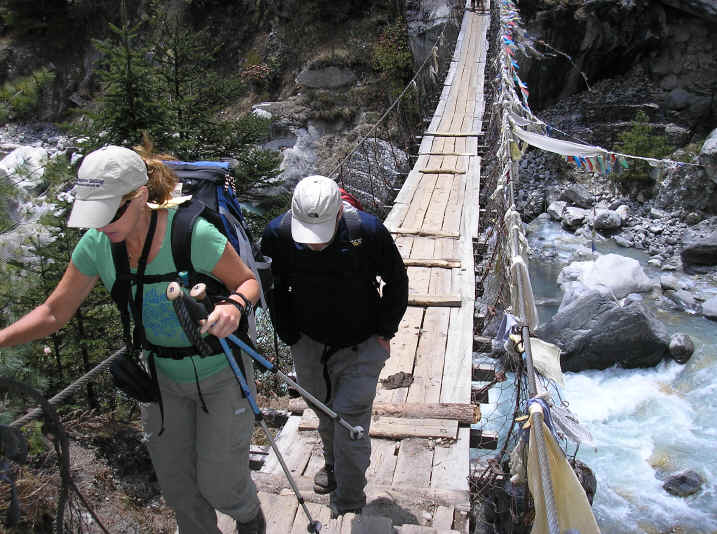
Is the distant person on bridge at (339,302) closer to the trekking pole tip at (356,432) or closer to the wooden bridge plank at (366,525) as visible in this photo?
the trekking pole tip at (356,432)

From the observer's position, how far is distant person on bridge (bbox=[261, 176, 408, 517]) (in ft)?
7.03

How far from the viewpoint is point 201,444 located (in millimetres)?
1900

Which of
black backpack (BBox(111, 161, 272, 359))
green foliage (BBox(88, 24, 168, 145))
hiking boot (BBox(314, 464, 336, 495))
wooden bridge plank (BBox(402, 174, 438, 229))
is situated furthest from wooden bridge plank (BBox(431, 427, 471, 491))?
green foliage (BBox(88, 24, 168, 145))

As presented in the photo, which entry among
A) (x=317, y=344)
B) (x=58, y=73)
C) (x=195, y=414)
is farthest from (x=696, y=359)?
(x=58, y=73)

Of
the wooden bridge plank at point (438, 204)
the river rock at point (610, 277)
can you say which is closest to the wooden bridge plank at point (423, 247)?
the wooden bridge plank at point (438, 204)

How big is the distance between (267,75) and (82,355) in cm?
1255

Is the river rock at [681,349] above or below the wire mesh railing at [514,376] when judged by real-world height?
below

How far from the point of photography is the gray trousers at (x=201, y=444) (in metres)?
1.88

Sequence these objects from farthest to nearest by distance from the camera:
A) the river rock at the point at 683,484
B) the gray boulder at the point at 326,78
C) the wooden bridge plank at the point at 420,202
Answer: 1. the gray boulder at the point at 326,78
2. the river rock at the point at 683,484
3. the wooden bridge plank at the point at 420,202

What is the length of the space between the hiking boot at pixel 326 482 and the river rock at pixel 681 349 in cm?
781

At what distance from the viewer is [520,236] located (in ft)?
12.2

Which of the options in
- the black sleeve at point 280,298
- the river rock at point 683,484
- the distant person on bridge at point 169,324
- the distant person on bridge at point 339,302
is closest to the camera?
the distant person on bridge at point 169,324

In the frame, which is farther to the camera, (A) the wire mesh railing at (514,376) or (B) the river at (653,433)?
(B) the river at (653,433)

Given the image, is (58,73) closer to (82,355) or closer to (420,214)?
(82,355)
